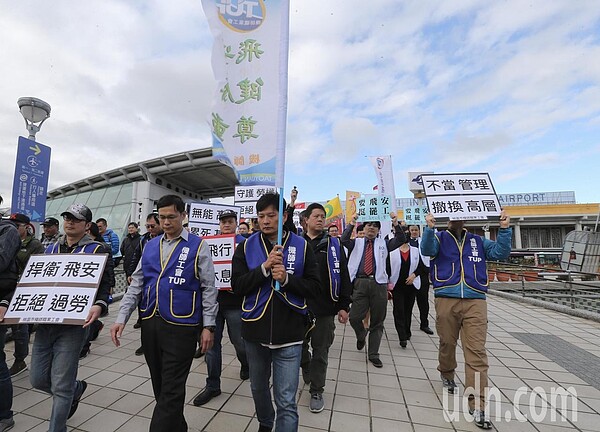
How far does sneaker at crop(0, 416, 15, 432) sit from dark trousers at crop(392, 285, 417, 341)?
4667mm

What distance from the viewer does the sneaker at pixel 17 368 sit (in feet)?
11.7

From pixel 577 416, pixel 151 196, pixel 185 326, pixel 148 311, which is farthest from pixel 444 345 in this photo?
pixel 151 196

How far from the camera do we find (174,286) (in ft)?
7.09

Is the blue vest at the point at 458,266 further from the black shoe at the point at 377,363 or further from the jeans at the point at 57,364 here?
the jeans at the point at 57,364

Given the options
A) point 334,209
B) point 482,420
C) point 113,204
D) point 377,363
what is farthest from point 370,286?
point 113,204

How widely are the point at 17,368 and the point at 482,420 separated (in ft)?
16.9

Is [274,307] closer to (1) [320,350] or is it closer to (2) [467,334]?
(1) [320,350]

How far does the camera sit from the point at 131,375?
3.65 meters

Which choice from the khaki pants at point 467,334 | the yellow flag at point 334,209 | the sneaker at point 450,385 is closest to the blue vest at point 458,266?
the khaki pants at point 467,334

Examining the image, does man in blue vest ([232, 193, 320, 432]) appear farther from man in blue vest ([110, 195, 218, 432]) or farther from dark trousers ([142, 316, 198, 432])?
dark trousers ([142, 316, 198, 432])

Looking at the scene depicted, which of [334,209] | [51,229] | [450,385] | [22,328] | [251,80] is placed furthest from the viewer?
[334,209]

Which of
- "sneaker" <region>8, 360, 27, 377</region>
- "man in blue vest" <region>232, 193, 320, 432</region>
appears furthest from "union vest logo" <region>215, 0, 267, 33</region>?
"sneaker" <region>8, 360, 27, 377</region>

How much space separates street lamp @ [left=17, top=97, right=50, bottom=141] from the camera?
19.1 feet

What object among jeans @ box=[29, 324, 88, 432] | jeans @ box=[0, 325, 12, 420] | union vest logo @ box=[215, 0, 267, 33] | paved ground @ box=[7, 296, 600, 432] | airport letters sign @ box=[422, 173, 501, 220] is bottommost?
paved ground @ box=[7, 296, 600, 432]
